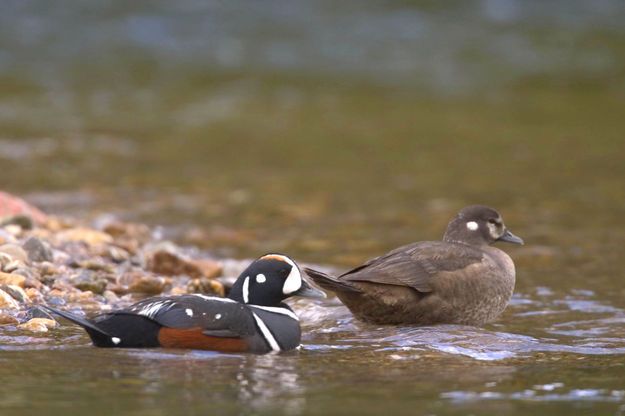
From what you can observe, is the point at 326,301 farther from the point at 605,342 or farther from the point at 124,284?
the point at 605,342

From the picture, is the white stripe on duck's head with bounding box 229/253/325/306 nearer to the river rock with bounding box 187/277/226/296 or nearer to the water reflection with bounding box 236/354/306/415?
the water reflection with bounding box 236/354/306/415

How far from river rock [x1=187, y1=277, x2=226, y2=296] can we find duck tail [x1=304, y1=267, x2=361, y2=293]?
1401 mm

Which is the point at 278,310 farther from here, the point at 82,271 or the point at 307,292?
the point at 82,271

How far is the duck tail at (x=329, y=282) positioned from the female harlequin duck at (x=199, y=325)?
411 mm

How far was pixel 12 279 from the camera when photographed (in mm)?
7754

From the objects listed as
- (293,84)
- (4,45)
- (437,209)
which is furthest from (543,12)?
(437,209)

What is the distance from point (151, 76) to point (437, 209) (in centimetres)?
1457

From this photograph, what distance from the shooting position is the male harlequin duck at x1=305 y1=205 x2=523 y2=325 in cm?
774

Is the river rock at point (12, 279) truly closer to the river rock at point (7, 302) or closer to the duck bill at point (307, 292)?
the river rock at point (7, 302)

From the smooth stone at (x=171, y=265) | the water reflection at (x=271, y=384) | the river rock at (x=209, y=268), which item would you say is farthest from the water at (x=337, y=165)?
the smooth stone at (x=171, y=265)

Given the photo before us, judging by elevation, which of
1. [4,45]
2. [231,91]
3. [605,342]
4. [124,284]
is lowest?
[605,342]

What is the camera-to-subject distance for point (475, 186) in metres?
15.6

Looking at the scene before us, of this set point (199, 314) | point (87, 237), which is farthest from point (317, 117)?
point (199, 314)

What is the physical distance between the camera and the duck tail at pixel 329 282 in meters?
7.34
